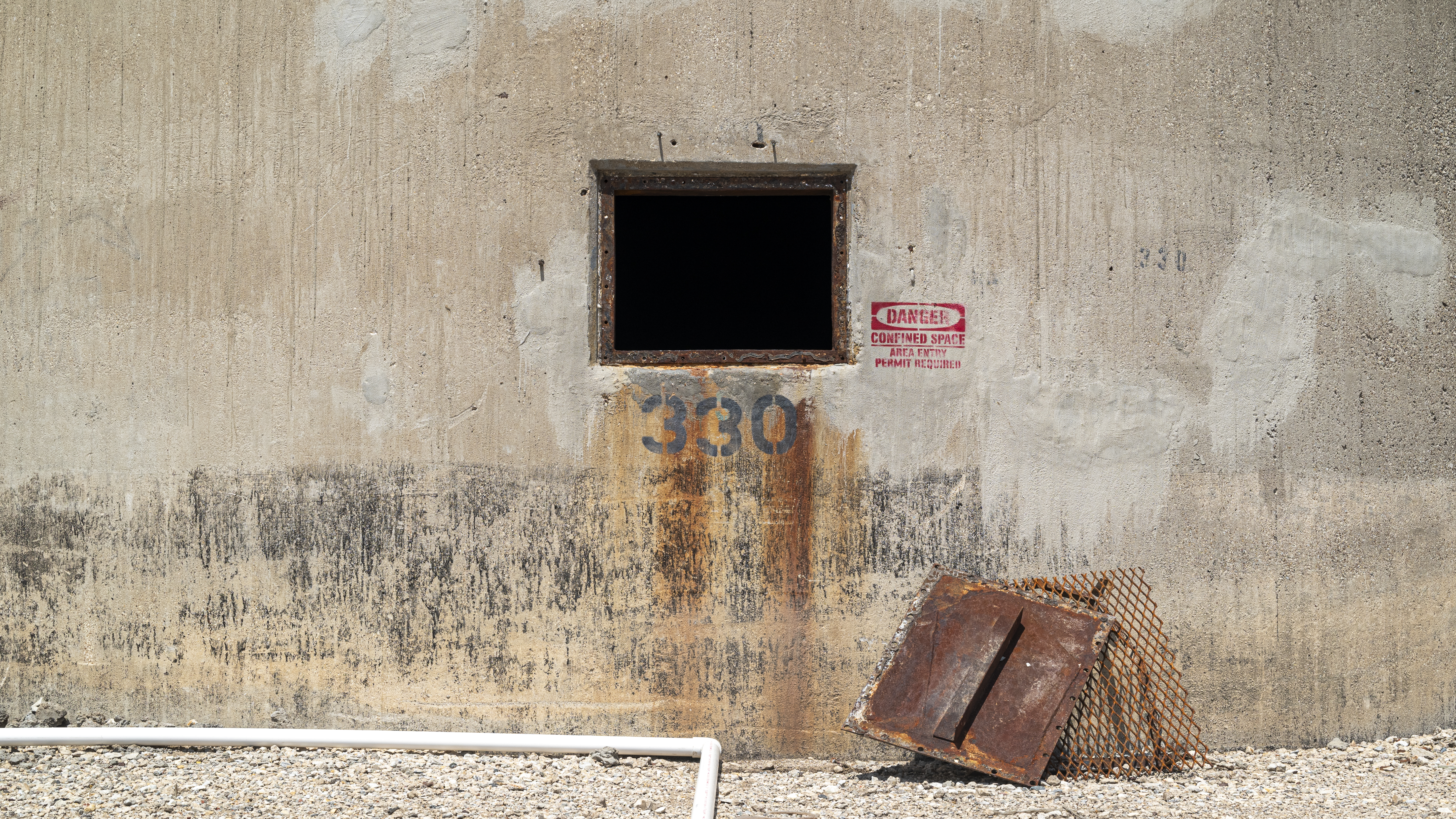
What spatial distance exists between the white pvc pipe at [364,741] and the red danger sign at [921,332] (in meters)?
1.47

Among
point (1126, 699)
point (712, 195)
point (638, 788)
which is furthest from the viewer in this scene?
point (712, 195)

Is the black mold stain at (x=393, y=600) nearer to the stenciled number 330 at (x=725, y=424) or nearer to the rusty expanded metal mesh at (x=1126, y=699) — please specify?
the stenciled number 330 at (x=725, y=424)

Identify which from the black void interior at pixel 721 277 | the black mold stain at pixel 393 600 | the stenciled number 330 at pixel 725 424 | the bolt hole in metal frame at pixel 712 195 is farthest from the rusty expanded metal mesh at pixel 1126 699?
the black void interior at pixel 721 277

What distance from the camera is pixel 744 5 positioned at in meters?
3.27

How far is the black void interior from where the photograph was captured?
6.41 meters

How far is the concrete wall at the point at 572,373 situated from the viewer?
10.7 feet

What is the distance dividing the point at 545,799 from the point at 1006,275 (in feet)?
7.46

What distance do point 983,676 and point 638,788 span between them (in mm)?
1156

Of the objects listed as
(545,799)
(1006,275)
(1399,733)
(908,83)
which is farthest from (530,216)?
(1399,733)

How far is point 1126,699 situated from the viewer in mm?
3238

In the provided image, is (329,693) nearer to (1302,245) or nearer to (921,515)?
(921,515)

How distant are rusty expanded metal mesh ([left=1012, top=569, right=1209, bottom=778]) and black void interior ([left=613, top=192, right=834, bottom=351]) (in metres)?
3.22

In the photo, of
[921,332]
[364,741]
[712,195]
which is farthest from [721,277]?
[364,741]

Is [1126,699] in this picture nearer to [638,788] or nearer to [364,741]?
[638,788]
